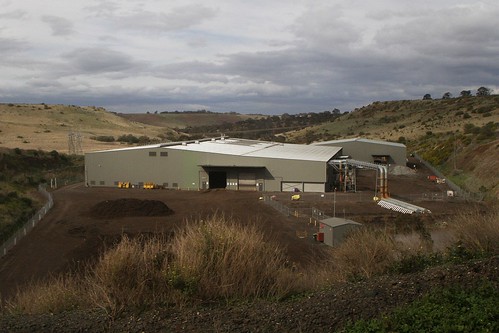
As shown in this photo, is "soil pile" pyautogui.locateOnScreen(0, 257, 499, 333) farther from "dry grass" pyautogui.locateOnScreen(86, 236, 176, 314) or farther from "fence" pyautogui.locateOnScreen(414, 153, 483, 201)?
"fence" pyautogui.locateOnScreen(414, 153, 483, 201)

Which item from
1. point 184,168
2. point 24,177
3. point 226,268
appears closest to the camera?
point 226,268

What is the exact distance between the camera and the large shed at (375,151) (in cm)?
7444

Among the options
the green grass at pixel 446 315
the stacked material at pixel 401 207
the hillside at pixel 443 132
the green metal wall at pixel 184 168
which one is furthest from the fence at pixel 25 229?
the hillside at pixel 443 132

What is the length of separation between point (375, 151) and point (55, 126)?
94.2 metres

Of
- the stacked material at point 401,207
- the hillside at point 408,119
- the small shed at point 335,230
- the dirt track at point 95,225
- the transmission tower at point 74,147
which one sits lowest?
the dirt track at point 95,225

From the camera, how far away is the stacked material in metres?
37.1

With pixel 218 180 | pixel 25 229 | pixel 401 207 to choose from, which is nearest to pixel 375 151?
pixel 218 180

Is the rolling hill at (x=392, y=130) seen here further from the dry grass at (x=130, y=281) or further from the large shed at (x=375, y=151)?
the dry grass at (x=130, y=281)

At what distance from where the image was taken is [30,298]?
11.1 meters

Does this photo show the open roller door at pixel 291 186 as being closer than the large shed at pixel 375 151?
Yes

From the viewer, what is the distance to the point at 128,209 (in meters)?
37.6

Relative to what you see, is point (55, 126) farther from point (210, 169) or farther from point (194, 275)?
point (194, 275)

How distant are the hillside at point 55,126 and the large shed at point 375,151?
165 feet

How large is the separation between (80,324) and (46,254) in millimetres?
18964
